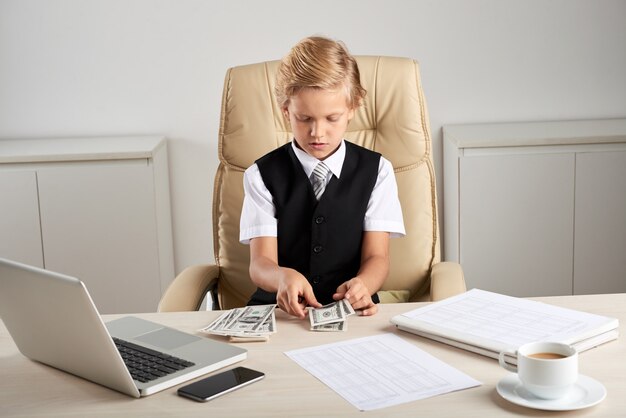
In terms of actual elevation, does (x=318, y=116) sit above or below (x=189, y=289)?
above

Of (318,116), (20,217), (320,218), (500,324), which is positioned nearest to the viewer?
(500,324)

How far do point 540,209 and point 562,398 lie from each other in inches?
79.7

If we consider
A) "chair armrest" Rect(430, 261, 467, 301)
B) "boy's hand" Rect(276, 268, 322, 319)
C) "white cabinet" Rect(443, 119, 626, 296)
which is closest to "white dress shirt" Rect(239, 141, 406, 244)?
"chair armrest" Rect(430, 261, 467, 301)

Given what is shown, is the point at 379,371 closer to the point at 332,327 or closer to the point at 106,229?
the point at 332,327

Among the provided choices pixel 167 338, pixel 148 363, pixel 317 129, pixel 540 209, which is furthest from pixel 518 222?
pixel 148 363

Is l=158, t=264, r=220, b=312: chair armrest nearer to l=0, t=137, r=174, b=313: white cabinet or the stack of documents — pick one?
the stack of documents

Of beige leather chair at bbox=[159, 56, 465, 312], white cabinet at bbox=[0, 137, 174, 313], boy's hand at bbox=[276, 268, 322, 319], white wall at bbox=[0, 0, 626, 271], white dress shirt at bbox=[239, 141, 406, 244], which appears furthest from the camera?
white wall at bbox=[0, 0, 626, 271]

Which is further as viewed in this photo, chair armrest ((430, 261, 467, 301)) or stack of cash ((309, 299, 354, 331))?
chair armrest ((430, 261, 467, 301))

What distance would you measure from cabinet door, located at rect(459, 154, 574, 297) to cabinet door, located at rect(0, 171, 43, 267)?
1.51 meters

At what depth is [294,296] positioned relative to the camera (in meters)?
1.60

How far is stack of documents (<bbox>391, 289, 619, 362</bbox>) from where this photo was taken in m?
1.37

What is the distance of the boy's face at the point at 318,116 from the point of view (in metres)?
1.91

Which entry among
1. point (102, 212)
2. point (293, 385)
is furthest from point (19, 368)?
point (102, 212)

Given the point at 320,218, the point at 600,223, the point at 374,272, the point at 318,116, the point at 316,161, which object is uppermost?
the point at 318,116
